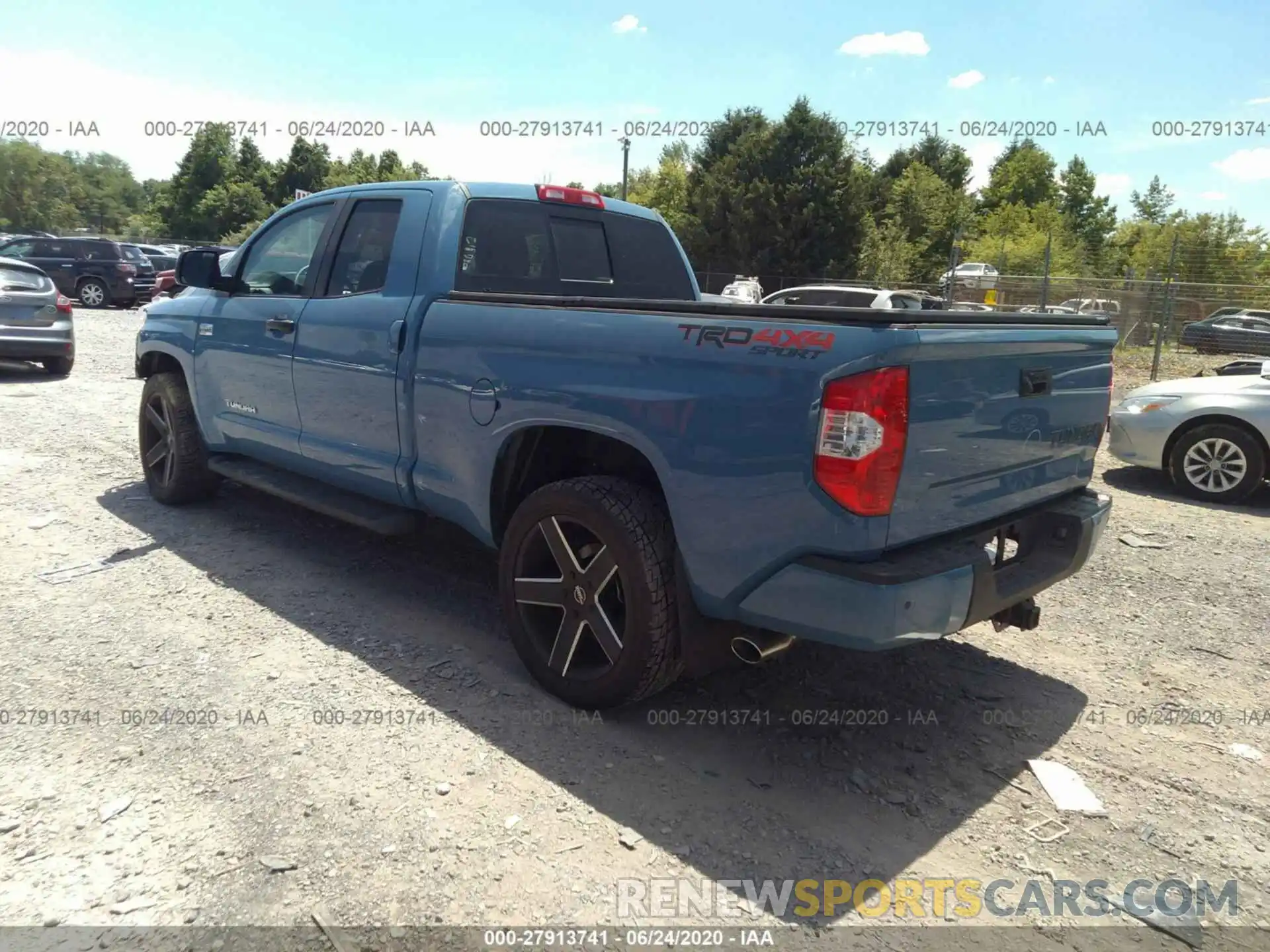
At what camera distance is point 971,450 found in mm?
2885

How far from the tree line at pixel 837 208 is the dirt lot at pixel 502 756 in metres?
16.4

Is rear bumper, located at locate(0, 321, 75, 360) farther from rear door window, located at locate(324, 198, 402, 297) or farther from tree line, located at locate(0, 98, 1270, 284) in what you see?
tree line, located at locate(0, 98, 1270, 284)

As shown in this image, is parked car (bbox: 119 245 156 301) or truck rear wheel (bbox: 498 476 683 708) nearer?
truck rear wheel (bbox: 498 476 683 708)

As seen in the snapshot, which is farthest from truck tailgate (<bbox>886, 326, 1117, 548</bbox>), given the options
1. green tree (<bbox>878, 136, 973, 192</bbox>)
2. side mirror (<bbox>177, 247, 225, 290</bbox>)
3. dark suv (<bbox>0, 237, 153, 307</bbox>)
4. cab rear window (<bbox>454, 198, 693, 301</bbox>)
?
green tree (<bbox>878, 136, 973, 192</bbox>)

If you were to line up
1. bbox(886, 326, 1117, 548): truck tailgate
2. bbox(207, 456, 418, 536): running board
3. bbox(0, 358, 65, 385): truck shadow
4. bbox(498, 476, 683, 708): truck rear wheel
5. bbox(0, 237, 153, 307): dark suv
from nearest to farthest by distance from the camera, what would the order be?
1. bbox(886, 326, 1117, 548): truck tailgate
2. bbox(498, 476, 683, 708): truck rear wheel
3. bbox(207, 456, 418, 536): running board
4. bbox(0, 358, 65, 385): truck shadow
5. bbox(0, 237, 153, 307): dark suv

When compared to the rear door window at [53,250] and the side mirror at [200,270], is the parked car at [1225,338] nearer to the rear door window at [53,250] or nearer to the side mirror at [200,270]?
the side mirror at [200,270]

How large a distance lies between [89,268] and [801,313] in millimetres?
24465

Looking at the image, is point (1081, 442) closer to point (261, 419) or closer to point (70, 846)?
point (70, 846)

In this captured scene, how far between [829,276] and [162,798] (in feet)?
123

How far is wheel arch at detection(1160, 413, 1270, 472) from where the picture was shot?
7.16m

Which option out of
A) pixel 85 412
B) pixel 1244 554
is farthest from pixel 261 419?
pixel 1244 554

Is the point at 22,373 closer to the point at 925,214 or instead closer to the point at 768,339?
the point at 768,339

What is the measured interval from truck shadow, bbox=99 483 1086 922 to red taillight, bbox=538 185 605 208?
2.07 metres

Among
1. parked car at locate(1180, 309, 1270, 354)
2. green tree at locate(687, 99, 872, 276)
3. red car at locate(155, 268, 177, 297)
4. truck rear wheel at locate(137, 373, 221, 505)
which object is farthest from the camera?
green tree at locate(687, 99, 872, 276)
